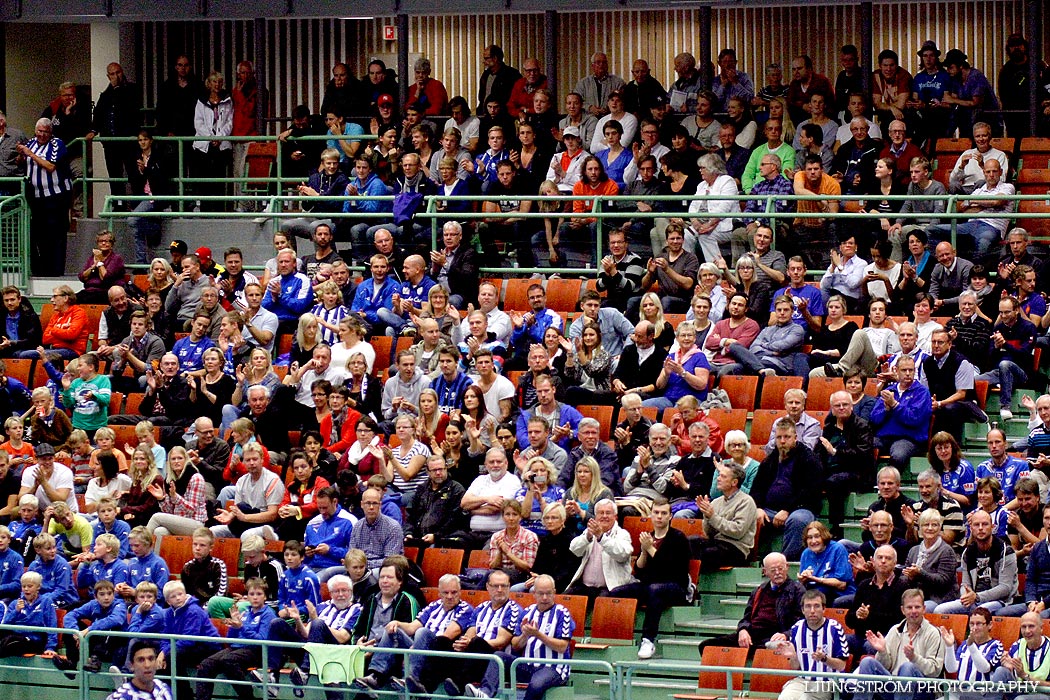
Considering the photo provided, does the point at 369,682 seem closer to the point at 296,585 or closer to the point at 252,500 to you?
the point at 296,585

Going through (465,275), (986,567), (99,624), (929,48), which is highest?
(929,48)

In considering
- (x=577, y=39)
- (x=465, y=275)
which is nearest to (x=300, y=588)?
(x=465, y=275)

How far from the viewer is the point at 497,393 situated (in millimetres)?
15258

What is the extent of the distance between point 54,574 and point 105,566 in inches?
15.2

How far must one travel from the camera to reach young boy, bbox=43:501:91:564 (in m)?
14.6

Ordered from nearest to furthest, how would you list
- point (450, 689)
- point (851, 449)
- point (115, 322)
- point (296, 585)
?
point (450, 689) < point (296, 585) < point (851, 449) < point (115, 322)

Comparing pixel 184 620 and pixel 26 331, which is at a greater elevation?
pixel 26 331

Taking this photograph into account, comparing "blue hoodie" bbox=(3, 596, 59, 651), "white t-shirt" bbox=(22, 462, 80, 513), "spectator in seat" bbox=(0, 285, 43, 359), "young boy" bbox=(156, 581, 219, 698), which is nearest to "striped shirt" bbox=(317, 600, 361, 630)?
"young boy" bbox=(156, 581, 219, 698)

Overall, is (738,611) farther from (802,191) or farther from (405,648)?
(802,191)

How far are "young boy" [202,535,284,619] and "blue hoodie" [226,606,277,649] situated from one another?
12.0 inches

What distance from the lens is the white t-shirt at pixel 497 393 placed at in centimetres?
1520

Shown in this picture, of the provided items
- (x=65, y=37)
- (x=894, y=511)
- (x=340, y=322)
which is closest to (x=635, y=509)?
(x=894, y=511)

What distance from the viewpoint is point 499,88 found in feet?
65.8

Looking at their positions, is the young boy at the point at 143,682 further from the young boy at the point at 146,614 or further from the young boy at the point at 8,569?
the young boy at the point at 8,569
